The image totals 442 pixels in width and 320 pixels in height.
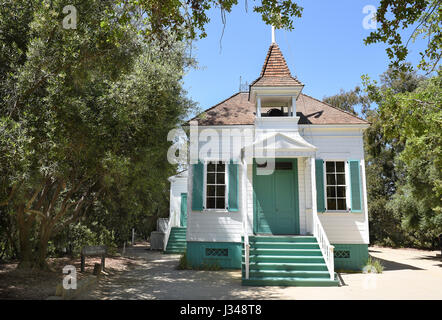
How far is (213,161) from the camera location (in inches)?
474

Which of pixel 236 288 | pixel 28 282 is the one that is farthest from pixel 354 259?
pixel 28 282

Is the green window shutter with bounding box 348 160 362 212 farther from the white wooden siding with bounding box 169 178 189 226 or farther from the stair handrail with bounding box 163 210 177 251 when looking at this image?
the white wooden siding with bounding box 169 178 189 226

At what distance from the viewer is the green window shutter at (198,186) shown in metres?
11.6

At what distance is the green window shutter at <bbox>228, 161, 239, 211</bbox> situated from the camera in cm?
1152

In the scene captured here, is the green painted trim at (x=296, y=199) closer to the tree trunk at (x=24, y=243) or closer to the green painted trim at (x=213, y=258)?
the green painted trim at (x=213, y=258)

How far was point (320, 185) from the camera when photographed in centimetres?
1145

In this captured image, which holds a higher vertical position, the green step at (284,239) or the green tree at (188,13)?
the green tree at (188,13)

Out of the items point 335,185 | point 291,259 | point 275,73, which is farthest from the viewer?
point 275,73

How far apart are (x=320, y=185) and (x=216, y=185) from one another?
12.4 ft

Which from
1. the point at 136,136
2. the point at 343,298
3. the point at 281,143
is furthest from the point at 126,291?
the point at 281,143

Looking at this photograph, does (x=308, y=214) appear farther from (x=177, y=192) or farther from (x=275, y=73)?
(x=177, y=192)

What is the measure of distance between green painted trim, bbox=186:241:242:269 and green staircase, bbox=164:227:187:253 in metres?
6.38

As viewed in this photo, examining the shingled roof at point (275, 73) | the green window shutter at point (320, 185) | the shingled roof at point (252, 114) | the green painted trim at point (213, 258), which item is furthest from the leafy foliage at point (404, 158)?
the green painted trim at point (213, 258)

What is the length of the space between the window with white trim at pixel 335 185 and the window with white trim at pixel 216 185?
3804 mm
